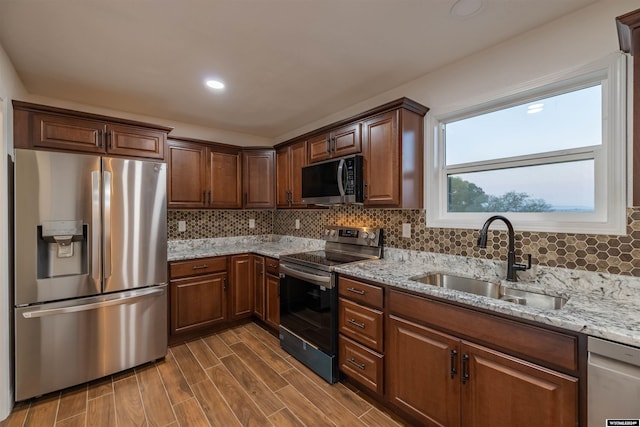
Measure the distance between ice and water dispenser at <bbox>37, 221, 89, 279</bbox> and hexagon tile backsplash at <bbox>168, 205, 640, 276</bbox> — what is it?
3.90 feet

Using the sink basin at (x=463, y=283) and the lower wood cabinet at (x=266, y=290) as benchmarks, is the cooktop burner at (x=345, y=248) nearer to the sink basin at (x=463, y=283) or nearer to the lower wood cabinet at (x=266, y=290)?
the lower wood cabinet at (x=266, y=290)

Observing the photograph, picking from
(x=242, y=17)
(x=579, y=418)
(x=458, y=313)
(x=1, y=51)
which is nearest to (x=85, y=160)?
(x=1, y=51)

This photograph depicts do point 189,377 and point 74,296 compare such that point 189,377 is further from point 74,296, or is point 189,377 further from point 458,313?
point 458,313

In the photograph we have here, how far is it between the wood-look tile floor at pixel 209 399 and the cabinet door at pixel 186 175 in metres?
1.62

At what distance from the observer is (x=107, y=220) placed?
2197 millimetres

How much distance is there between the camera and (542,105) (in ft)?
6.04

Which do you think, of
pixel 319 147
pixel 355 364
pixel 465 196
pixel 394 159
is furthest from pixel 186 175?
pixel 465 196

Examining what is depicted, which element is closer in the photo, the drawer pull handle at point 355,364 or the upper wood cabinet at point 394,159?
the drawer pull handle at point 355,364

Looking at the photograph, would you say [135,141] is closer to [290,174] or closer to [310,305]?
[290,174]

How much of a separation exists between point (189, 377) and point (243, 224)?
2022 millimetres

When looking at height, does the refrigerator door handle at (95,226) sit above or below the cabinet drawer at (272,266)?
above

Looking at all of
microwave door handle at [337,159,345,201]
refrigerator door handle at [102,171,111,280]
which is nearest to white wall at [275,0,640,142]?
microwave door handle at [337,159,345,201]

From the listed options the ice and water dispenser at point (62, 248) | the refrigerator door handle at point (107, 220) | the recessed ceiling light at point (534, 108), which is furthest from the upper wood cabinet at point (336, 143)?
the ice and water dispenser at point (62, 248)

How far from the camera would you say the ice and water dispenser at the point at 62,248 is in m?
2.00
